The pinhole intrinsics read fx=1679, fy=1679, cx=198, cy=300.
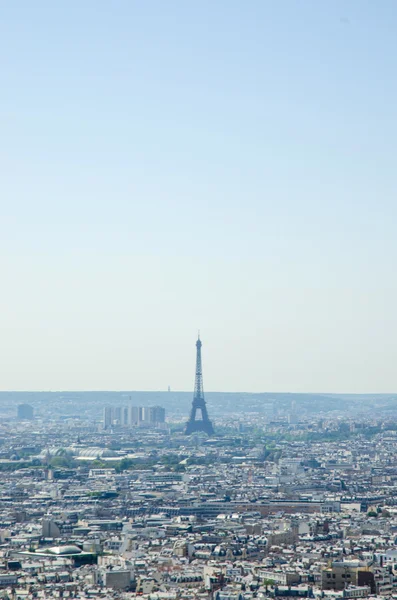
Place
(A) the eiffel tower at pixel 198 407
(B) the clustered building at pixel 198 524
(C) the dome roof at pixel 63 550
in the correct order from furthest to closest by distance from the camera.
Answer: (A) the eiffel tower at pixel 198 407
(C) the dome roof at pixel 63 550
(B) the clustered building at pixel 198 524

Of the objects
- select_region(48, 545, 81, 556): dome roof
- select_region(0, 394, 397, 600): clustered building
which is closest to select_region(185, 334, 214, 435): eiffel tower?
select_region(0, 394, 397, 600): clustered building

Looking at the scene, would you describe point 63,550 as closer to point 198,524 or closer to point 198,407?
point 198,524

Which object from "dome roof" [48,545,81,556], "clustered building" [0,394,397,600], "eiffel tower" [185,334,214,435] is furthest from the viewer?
"eiffel tower" [185,334,214,435]

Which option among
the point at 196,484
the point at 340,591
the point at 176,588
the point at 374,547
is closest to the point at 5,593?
the point at 176,588

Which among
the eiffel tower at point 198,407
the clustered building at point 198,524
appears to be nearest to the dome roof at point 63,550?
the clustered building at point 198,524

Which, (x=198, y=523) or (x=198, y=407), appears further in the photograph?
(x=198, y=407)

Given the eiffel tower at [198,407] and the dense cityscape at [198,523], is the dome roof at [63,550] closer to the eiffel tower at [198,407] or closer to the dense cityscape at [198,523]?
the dense cityscape at [198,523]

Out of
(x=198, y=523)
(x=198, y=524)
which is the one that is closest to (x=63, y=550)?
(x=198, y=524)

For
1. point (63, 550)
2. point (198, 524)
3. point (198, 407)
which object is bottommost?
point (63, 550)

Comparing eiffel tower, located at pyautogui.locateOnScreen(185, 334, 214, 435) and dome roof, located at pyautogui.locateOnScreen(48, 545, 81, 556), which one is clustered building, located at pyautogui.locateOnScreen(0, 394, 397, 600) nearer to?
dome roof, located at pyautogui.locateOnScreen(48, 545, 81, 556)
